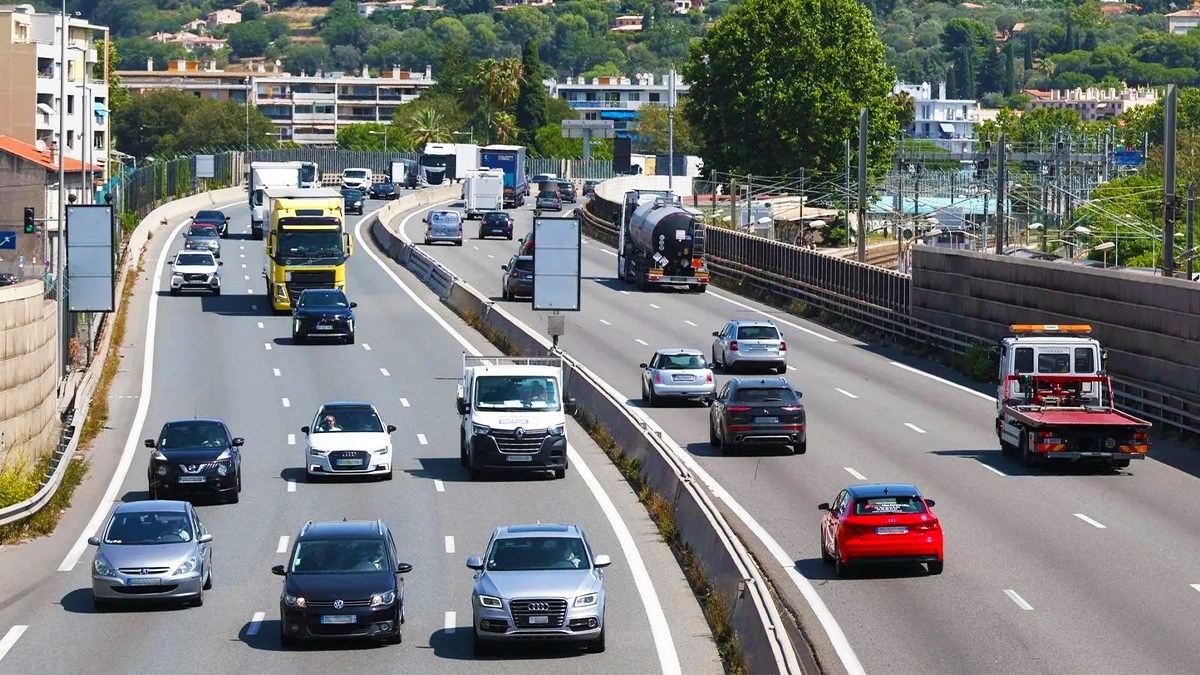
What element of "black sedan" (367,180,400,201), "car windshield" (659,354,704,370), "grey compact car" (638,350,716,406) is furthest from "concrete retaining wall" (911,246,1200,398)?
"black sedan" (367,180,400,201)

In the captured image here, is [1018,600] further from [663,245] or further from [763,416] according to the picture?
[663,245]

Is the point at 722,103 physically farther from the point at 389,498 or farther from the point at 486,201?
the point at 389,498

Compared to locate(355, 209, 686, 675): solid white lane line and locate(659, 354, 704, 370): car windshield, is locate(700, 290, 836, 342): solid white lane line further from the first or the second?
locate(355, 209, 686, 675): solid white lane line

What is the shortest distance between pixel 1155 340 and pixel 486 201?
234 ft

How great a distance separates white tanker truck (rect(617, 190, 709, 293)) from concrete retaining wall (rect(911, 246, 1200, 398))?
15.0 m

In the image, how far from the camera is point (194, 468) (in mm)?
34125

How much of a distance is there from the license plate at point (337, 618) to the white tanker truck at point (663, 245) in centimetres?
5038

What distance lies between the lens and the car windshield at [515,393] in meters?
37.0

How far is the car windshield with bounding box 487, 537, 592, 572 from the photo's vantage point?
23.1 m

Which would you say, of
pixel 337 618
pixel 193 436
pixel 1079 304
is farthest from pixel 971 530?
pixel 1079 304

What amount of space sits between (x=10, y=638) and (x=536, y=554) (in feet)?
22.6

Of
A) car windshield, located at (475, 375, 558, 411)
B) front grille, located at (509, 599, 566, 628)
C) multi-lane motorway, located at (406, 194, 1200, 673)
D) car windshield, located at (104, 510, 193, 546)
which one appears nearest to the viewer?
multi-lane motorway, located at (406, 194, 1200, 673)

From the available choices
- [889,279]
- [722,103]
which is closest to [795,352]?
[889,279]

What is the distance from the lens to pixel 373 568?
23516mm
